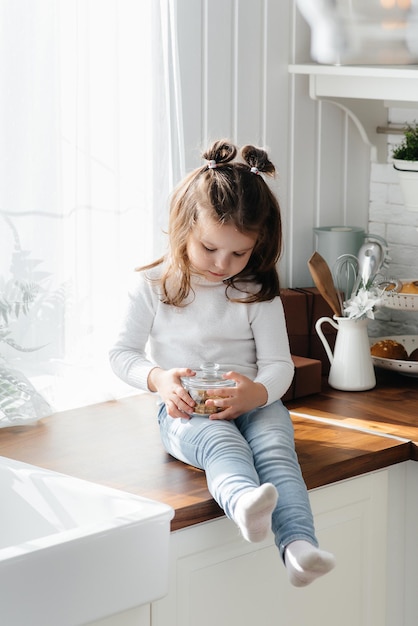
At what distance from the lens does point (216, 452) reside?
1532mm

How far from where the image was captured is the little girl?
4.94 ft

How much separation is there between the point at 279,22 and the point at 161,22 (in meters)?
0.37

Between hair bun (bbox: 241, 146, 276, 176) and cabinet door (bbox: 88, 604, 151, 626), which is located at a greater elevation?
hair bun (bbox: 241, 146, 276, 176)

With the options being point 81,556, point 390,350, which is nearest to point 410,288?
point 390,350

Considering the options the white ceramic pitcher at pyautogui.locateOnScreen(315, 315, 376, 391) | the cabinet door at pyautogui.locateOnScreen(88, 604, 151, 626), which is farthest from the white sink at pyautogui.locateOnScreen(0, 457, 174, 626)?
the white ceramic pitcher at pyautogui.locateOnScreen(315, 315, 376, 391)

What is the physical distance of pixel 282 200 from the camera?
2.30m

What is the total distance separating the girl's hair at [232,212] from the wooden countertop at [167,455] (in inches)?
10.1

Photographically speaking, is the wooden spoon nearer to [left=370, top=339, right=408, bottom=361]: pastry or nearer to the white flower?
the white flower

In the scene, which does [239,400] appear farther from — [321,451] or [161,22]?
[161,22]

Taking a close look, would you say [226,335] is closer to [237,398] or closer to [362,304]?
[237,398]

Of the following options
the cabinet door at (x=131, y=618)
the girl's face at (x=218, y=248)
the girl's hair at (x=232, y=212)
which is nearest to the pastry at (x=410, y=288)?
the girl's hair at (x=232, y=212)

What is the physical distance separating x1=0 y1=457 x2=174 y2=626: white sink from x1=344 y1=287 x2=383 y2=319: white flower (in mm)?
767

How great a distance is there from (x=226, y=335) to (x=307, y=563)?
496 millimetres

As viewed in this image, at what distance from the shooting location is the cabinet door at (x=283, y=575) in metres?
1.48
